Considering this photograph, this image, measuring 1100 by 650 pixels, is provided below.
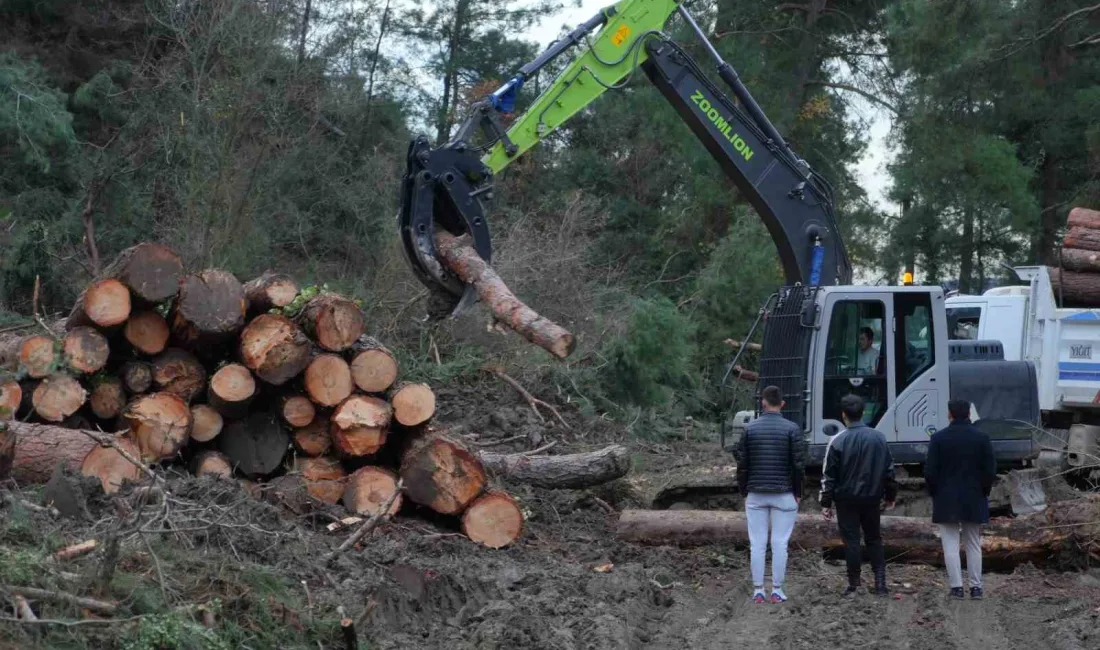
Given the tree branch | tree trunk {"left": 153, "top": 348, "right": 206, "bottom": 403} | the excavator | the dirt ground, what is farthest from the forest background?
tree trunk {"left": 153, "top": 348, "right": 206, "bottom": 403}

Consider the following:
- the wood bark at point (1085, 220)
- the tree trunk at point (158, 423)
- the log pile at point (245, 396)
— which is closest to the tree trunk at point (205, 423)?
the log pile at point (245, 396)

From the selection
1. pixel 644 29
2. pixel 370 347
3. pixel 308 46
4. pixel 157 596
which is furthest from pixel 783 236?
pixel 308 46

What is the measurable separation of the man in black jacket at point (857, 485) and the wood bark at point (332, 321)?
364 cm

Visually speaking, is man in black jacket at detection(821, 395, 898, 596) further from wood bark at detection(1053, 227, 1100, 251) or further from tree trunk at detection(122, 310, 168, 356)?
wood bark at detection(1053, 227, 1100, 251)

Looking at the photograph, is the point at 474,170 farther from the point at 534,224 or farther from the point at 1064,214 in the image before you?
Answer: the point at 1064,214

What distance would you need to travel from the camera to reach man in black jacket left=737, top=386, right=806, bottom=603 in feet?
29.6

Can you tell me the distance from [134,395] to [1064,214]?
22782 mm

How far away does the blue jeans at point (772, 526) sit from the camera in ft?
29.5

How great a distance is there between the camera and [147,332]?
911 cm

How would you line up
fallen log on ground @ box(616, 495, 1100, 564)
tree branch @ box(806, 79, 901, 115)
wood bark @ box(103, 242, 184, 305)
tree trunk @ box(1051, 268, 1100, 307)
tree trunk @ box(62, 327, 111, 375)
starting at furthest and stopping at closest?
tree branch @ box(806, 79, 901, 115)
tree trunk @ box(1051, 268, 1100, 307)
fallen log on ground @ box(616, 495, 1100, 564)
wood bark @ box(103, 242, 184, 305)
tree trunk @ box(62, 327, 111, 375)

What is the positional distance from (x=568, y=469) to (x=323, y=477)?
2353 millimetres

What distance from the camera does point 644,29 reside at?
1170cm

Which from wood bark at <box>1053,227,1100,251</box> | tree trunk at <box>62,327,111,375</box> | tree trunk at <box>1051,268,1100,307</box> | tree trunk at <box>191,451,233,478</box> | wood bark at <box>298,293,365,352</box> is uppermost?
wood bark at <box>1053,227,1100,251</box>

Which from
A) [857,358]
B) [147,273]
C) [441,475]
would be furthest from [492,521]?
[857,358]
